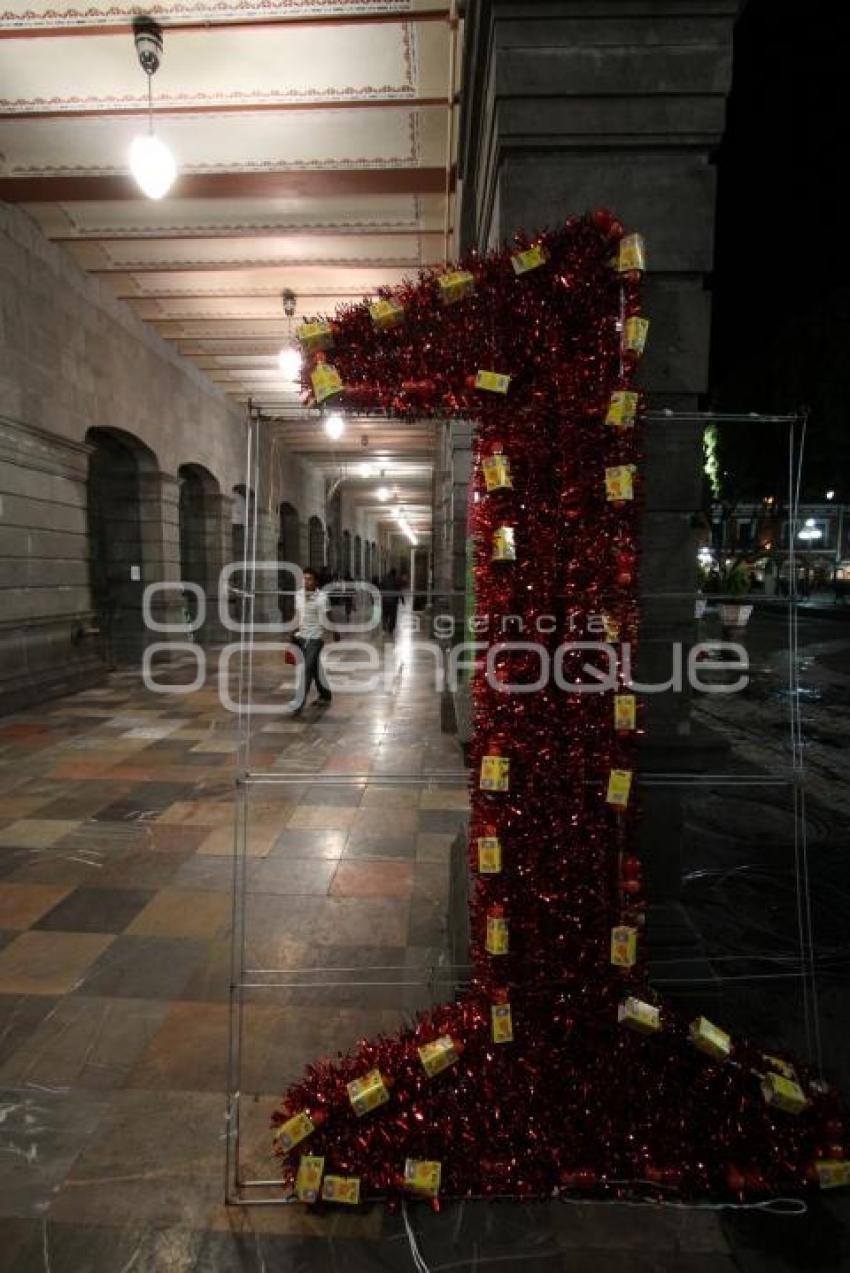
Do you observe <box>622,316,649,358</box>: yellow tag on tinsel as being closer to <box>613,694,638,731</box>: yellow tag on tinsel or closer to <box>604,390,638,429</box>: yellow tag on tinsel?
<box>604,390,638,429</box>: yellow tag on tinsel

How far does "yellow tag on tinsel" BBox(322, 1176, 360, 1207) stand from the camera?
90.9 inches

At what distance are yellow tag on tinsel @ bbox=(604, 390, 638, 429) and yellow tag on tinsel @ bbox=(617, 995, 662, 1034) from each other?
7.00ft

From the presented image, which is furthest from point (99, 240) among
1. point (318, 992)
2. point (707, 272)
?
point (318, 992)

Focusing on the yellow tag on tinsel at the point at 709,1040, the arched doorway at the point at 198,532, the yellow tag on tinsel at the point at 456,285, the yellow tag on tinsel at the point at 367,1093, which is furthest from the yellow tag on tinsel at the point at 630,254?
the arched doorway at the point at 198,532

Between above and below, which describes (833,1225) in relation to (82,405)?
below

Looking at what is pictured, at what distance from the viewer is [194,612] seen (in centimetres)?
1571

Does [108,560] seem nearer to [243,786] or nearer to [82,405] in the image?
[82,405]

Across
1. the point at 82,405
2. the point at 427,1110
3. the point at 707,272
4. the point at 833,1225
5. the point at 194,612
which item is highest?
the point at 82,405

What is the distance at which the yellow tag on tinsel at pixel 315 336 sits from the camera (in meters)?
2.49

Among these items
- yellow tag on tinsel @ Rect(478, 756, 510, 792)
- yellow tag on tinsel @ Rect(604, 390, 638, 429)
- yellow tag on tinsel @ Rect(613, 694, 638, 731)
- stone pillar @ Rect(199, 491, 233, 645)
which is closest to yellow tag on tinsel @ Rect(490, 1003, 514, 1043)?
yellow tag on tinsel @ Rect(478, 756, 510, 792)

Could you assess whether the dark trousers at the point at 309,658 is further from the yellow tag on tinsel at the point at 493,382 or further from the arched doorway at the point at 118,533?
the yellow tag on tinsel at the point at 493,382

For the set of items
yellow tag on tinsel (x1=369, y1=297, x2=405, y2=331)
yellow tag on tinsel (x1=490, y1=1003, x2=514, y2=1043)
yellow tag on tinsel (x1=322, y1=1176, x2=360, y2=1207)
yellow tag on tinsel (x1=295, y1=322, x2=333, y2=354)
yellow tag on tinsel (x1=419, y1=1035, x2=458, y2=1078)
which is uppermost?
yellow tag on tinsel (x1=369, y1=297, x2=405, y2=331)

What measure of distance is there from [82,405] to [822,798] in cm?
1114

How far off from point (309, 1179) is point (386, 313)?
9.83 ft
